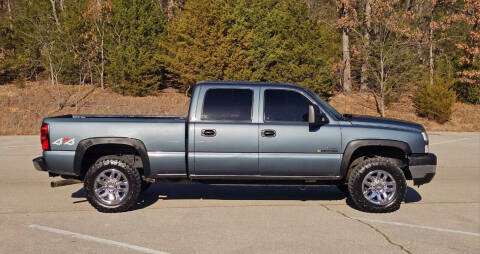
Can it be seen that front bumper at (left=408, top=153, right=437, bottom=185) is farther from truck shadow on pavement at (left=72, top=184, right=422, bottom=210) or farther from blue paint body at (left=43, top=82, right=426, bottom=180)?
truck shadow on pavement at (left=72, top=184, right=422, bottom=210)

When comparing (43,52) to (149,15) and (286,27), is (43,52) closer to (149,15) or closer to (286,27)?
(149,15)

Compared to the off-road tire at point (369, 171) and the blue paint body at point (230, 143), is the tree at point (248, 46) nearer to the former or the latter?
the blue paint body at point (230, 143)

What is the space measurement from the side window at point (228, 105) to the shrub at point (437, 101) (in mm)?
20208

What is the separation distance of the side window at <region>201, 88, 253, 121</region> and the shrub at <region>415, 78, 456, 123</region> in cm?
2021

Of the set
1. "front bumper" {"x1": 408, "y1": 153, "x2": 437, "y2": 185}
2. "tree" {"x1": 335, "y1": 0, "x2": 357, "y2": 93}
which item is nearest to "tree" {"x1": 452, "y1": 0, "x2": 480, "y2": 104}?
"tree" {"x1": 335, "y1": 0, "x2": 357, "y2": 93}

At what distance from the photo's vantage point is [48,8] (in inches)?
1195

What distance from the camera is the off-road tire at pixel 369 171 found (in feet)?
21.2

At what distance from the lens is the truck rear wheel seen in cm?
641

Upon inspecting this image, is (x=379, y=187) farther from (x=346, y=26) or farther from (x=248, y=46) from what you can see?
(x=346, y=26)

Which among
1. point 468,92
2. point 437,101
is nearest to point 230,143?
point 437,101

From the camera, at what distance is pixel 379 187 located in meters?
6.55

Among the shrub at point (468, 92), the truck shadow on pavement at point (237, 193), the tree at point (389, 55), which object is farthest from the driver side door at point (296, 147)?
the shrub at point (468, 92)

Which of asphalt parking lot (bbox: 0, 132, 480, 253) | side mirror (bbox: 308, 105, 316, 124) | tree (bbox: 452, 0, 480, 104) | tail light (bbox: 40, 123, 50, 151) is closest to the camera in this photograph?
asphalt parking lot (bbox: 0, 132, 480, 253)

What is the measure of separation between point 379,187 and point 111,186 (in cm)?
401
